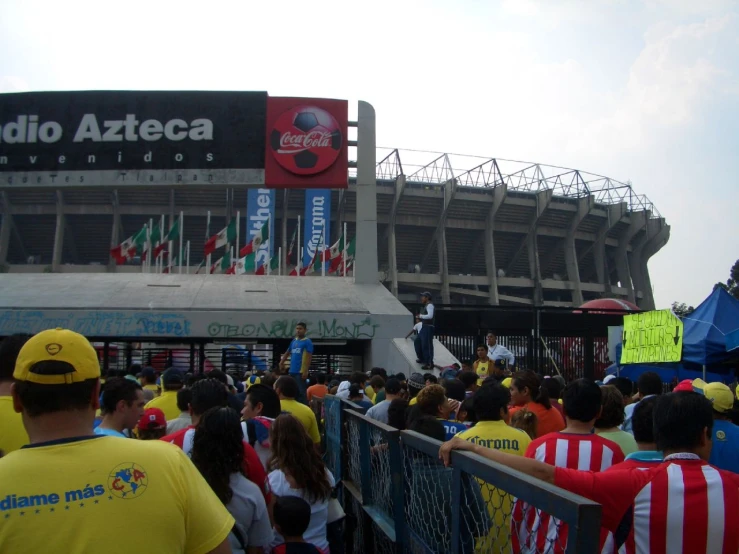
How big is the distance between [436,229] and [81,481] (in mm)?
49548

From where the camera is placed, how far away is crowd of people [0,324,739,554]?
2004 millimetres

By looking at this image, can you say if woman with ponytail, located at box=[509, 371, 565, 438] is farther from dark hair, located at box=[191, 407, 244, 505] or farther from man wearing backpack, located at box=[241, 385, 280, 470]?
dark hair, located at box=[191, 407, 244, 505]

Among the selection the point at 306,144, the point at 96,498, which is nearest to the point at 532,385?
the point at 96,498

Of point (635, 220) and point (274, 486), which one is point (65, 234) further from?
point (274, 486)

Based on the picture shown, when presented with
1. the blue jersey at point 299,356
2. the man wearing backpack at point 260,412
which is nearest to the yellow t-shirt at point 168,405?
the man wearing backpack at point 260,412

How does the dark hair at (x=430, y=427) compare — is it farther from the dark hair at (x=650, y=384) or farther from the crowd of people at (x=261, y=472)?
the dark hair at (x=650, y=384)

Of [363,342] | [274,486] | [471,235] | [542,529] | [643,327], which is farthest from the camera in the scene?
[471,235]

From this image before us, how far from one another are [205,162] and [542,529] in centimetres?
1972

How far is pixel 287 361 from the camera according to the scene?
1325 cm

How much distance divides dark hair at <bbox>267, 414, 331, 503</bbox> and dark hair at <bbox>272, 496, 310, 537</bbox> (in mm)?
462

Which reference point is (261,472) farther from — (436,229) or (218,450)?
(436,229)

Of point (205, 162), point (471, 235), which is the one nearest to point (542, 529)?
point (205, 162)

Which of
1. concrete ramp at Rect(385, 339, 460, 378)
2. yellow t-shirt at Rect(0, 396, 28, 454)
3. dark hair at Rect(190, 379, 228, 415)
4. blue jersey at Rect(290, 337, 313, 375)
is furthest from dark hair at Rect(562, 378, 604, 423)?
concrete ramp at Rect(385, 339, 460, 378)

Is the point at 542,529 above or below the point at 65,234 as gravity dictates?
below
